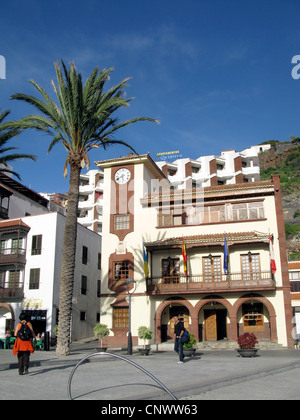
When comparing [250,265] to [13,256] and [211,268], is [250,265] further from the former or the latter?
[13,256]

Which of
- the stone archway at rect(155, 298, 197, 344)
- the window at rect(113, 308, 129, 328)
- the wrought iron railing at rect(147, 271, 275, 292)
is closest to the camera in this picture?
the wrought iron railing at rect(147, 271, 275, 292)

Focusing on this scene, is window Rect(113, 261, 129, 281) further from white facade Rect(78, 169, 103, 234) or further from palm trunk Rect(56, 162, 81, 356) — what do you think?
white facade Rect(78, 169, 103, 234)

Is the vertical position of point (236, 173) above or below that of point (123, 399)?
above

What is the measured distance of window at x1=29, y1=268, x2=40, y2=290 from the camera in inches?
1442

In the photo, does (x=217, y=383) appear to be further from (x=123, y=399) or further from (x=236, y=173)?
(x=236, y=173)

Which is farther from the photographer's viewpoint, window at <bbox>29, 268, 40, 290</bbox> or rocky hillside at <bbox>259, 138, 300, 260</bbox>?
rocky hillside at <bbox>259, 138, 300, 260</bbox>

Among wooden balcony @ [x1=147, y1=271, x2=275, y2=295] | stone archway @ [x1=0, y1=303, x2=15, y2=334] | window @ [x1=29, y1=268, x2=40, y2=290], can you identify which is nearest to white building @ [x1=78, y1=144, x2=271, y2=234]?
stone archway @ [x1=0, y1=303, x2=15, y2=334]

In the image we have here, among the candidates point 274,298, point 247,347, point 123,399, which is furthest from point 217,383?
point 274,298

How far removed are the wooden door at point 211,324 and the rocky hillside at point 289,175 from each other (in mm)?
29264

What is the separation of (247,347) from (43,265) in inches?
874

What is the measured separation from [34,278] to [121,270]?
875cm

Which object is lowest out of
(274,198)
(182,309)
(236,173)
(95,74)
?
(182,309)

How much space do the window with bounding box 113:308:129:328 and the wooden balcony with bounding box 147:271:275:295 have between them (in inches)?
104
